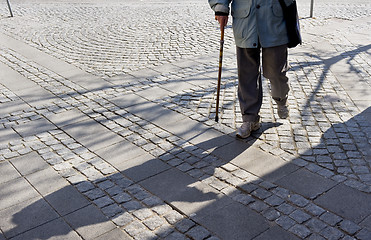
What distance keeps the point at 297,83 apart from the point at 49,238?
4.44m

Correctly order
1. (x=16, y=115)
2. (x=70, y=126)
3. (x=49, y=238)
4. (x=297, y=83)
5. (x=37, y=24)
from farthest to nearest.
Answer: (x=37, y=24)
(x=297, y=83)
(x=16, y=115)
(x=70, y=126)
(x=49, y=238)

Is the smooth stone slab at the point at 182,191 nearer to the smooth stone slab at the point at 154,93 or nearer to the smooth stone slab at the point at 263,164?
the smooth stone slab at the point at 263,164

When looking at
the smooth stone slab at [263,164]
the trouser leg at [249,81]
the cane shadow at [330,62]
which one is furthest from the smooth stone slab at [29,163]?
the cane shadow at [330,62]

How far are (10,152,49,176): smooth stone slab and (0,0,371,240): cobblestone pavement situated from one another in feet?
0.07

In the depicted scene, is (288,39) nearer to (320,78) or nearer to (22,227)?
(320,78)

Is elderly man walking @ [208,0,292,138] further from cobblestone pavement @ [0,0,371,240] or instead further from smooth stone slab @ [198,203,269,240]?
smooth stone slab @ [198,203,269,240]

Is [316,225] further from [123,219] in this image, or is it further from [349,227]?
[123,219]

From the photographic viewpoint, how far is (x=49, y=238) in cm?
338

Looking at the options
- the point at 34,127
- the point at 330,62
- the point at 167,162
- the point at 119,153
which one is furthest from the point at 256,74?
the point at 330,62

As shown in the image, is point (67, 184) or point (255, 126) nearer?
point (67, 184)

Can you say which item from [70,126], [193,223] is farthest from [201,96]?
[193,223]

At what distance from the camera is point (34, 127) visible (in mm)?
5410

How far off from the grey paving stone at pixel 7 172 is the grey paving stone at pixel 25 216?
1.73 ft

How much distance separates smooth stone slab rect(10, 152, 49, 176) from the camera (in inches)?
174
